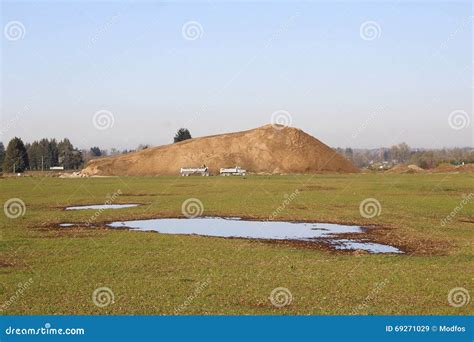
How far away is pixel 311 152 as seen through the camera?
157375 mm

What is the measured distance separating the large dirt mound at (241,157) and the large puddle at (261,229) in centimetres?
11075

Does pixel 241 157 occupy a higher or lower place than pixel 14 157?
lower

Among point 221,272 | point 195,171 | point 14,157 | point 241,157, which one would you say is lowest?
point 221,272

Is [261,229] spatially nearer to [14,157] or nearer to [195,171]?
[195,171]

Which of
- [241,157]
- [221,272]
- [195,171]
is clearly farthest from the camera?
[241,157]

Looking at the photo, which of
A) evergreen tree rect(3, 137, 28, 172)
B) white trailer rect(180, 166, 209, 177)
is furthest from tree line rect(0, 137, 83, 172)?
white trailer rect(180, 166, 209, 177)

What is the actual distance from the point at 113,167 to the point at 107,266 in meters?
137

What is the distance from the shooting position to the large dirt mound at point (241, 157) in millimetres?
151125

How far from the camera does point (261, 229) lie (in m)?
31.9

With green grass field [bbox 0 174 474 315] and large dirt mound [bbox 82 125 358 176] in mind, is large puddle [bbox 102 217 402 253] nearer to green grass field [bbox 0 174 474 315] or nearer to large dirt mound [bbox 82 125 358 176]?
green grass field [bbox 0 174 474 315]

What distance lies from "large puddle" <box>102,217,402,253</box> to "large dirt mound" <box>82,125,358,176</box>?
363 feet

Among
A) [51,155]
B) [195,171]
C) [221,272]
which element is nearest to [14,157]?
[51,155]

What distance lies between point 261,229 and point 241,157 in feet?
405

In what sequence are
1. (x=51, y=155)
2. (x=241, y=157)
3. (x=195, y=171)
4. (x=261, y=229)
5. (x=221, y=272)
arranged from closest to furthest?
(x=221, y=272) → (x=261, y=229) → (x=195, y=171) → (x=241, y=157) → (x=51, y=155)
